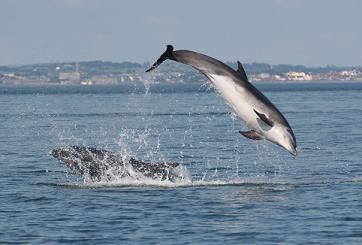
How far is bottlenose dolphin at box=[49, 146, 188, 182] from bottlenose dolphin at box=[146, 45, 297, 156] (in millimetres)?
7073

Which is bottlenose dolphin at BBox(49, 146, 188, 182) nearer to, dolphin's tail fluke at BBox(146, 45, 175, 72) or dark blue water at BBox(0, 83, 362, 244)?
dark blue water at BBox(0, 83, 362, 244)

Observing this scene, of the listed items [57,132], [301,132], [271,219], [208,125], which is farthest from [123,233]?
[208,125]

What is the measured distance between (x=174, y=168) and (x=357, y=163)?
1009 cm

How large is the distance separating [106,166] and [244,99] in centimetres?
851

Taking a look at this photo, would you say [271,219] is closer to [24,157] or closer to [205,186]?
[205,186]

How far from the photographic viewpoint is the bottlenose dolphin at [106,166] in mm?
35000

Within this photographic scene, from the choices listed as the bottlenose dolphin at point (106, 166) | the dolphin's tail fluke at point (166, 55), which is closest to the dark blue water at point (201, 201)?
the bottlenose dolphin at point (106, 166)

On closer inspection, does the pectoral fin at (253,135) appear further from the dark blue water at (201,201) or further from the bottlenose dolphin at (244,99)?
the dark blue water at (201,201)

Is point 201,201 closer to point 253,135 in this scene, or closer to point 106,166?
point 253,135

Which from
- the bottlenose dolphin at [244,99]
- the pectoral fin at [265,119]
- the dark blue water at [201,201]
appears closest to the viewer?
the dark blue water at [201,201]

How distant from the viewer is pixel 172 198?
102 feet

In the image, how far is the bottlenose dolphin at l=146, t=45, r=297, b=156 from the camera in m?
28.0

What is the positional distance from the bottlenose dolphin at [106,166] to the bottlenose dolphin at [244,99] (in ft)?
23.2

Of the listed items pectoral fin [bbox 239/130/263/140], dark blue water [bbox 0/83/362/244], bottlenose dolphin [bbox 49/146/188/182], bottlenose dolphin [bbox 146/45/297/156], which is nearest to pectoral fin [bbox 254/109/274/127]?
bottlenose dolphin [bbox 146/45/297/156]
